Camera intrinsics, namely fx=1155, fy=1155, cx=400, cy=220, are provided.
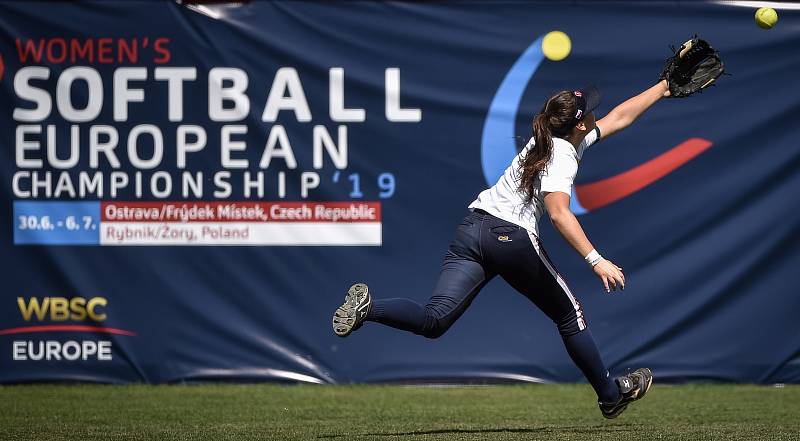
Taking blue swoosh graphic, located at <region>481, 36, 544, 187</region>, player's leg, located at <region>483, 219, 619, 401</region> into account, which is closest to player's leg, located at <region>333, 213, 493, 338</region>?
player's leg, located at <region>483, 219, 619, 401</region>

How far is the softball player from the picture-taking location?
607 cm

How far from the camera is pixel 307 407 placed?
804cm

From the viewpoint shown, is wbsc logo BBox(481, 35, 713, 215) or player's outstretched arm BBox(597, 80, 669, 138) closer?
player's outstretched arm BBox(597, 80, 669, 138)

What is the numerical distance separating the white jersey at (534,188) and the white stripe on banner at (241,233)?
9.34 ft

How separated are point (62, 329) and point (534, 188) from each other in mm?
4695

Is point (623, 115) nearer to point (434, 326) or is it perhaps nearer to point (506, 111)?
point (434, 326)

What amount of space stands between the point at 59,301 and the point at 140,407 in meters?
1.64

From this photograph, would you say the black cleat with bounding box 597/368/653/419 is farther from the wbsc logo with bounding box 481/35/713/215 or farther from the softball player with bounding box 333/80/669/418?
the wbsc logo with bounding box 481/35/713/215

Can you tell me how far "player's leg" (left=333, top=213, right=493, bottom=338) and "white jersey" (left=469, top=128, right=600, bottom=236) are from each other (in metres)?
0.13

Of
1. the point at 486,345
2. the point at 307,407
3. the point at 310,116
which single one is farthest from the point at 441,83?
the point at 307,407

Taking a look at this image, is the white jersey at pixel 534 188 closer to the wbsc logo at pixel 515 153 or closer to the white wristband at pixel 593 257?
the white wristband at pixel 593 257

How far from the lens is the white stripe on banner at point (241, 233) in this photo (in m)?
9.20

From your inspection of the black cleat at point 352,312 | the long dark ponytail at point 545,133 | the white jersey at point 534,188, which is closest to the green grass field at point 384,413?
the black cleat at point 352,312

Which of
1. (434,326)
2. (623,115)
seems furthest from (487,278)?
(623,115)
